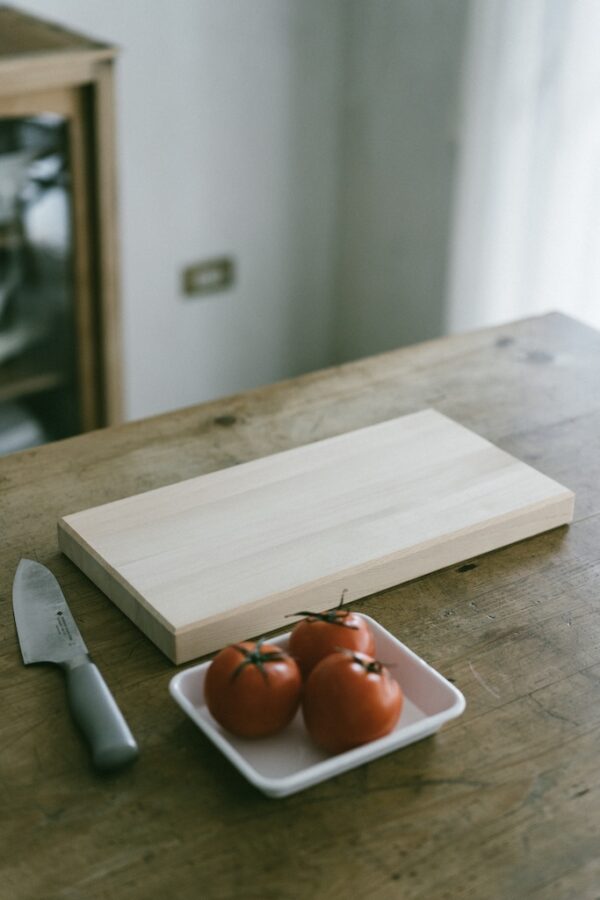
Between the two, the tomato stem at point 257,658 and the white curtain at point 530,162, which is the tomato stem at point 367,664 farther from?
the white curtain at point 530,162

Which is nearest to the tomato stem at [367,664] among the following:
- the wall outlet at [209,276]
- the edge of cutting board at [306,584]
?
the edge of cutting board at [306,584]

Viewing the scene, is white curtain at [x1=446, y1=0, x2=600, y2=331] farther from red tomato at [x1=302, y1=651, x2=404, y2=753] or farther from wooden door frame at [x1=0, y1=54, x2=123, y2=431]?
red tomato at [x1=302, y1=651, x2=404, y2=753]

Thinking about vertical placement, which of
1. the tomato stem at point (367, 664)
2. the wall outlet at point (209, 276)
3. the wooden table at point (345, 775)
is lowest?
the wall outlet at point (209, 276)

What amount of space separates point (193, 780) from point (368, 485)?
441mm

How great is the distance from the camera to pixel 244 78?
2.81 meters

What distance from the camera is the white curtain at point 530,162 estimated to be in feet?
7.66

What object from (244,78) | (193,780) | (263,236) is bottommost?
(263,236)

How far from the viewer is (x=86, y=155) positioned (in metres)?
2.21

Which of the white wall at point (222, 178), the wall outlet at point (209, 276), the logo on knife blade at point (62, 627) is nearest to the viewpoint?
the logo on knife blade at point (62, 627)

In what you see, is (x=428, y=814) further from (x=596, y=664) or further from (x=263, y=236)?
(x=263, y=236)

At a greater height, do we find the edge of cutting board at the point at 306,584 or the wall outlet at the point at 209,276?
the edge of cutting board at the point at 306,584

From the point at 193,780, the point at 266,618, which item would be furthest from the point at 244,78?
the point at 193,780

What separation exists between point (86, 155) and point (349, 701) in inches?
63.8

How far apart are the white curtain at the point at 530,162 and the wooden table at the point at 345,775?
119 centimetres
